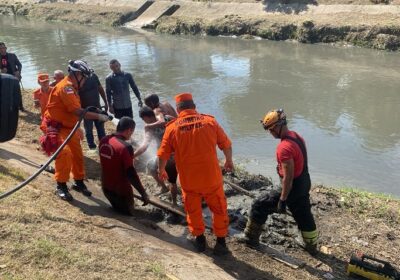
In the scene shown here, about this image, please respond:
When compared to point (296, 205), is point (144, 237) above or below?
below

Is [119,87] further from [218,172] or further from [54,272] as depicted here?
[54,272]

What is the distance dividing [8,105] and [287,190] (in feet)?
9.66

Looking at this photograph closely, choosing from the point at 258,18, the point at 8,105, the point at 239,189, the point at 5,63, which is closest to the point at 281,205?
the point at 239,189

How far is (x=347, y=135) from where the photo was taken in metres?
12.0

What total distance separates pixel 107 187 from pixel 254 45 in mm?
22188

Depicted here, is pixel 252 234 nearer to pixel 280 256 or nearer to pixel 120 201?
pixel 280 256

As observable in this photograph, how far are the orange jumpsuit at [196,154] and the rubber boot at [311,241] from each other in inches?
45.8

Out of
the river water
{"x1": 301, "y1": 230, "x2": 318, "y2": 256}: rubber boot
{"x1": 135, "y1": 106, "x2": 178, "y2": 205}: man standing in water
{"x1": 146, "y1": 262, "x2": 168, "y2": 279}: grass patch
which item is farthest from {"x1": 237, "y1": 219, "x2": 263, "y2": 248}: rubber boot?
the river water

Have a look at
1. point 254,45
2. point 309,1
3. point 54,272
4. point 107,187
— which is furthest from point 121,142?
point 309,1

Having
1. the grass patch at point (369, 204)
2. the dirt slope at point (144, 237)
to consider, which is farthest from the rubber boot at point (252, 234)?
the grass patch at point (369, 204)

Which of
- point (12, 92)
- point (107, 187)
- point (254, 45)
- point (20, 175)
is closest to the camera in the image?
point (12, 92)

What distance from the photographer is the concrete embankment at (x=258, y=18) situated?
25.3 meters

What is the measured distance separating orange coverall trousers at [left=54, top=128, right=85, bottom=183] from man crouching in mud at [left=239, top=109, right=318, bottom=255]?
2366 mm

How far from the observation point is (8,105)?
4133mm
